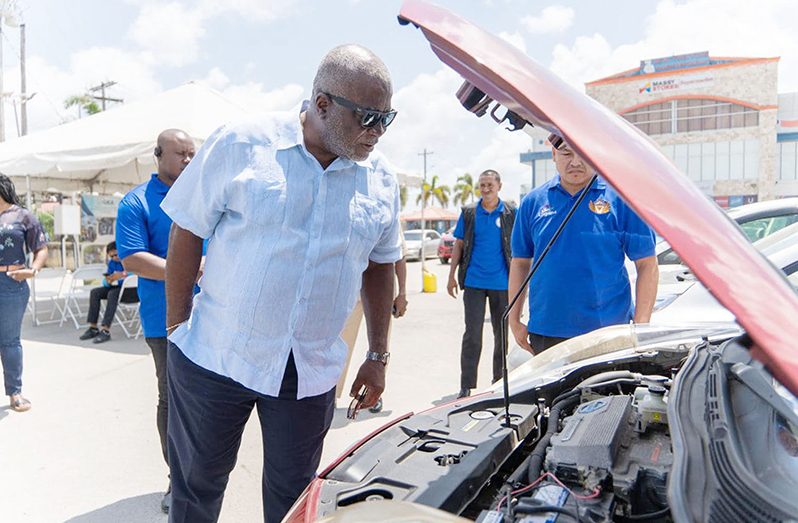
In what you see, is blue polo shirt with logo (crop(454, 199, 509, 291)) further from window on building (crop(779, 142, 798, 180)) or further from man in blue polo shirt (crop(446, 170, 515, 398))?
window on building (crop(779, 142, 798, 180))

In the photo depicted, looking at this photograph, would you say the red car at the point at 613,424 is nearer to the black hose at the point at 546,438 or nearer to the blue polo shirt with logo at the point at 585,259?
the black hose at the point at 546,438

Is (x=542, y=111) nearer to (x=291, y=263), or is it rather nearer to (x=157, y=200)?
(x=291, y=263)

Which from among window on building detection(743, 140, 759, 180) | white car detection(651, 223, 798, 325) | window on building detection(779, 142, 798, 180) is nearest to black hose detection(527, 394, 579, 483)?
white car detection(651, 223, 798, 325)

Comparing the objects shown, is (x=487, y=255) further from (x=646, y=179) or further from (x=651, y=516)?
(x=646, y=179)

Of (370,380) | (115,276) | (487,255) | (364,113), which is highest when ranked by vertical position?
(364,113)

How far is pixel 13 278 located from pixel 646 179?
15.7 feet

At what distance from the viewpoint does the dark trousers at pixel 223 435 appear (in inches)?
74.1

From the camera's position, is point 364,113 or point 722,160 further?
point 722,160

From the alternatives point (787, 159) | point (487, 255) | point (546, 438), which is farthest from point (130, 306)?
point (787, 159)

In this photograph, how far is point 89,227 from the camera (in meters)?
10.3

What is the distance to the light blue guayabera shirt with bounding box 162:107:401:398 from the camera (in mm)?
1773

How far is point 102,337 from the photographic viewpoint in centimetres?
719

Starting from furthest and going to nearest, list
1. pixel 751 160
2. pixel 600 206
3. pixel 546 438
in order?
pixel 751 160, pixel 600 206, pixel 546 438

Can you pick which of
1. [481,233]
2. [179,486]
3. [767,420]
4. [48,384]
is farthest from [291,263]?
[48,384]
